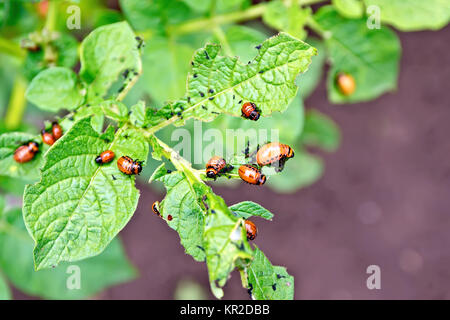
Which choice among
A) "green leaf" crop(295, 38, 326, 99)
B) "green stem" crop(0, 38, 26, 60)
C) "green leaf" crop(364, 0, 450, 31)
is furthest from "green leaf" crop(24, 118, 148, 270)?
"green leaf" crop(295, 38, 326, 99)

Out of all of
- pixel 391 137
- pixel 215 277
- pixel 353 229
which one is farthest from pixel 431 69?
pixel 215 277

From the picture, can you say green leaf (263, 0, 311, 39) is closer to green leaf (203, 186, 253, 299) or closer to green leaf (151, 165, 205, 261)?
green leaf (151, 165, 205, 261)

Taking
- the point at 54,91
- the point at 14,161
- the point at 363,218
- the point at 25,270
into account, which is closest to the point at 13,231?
the point at 25,270

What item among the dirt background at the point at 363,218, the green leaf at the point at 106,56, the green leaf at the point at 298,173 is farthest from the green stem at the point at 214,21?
the dirt background at the point at 363,218
